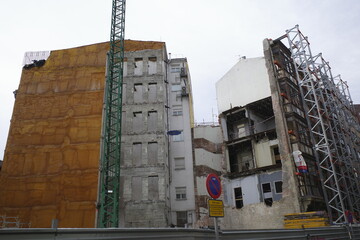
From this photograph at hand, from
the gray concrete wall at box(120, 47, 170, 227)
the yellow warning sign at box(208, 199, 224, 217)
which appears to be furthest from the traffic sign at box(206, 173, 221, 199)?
the gray concrete wall at box(120, 47, 170, 227)

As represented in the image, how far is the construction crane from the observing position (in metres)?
31.4

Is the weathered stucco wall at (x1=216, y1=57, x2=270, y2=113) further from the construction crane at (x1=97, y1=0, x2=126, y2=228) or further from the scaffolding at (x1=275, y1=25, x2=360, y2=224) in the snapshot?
the construction crane at (x1=97, y1=0, x2=126, y2=228)

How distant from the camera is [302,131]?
30859 mm

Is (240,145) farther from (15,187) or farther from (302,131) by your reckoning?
(15,187)

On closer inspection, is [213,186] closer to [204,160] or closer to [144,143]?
[144,143]

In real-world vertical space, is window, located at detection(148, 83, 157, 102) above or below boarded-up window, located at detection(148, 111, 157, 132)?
above

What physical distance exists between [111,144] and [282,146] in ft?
60.1

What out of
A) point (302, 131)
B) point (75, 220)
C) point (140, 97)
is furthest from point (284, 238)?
point (140, 97)

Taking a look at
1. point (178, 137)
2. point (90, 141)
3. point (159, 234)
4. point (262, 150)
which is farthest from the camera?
point (178, 137)

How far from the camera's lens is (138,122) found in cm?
3728

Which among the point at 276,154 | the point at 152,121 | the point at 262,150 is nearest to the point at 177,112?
the point at 152,121

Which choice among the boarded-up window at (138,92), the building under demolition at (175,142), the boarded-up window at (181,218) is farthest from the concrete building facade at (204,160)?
the boarded-up window at (138,92)

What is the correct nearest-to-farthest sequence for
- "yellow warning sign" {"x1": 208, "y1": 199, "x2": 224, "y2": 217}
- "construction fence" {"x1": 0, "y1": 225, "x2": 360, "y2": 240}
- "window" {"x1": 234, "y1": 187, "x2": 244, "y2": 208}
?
"construction fence" {"x1": 0, "y1": 225, "x2": 360, "y2": 240} → "yellow warning sign" {"x1": 208, "y1": 199, "x2": 224, "y2": 217} → "window" {"x1": 234, "y1": 187, "x2": 244, "y2": 208}

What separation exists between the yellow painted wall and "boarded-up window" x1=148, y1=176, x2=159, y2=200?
6038 millimetres
